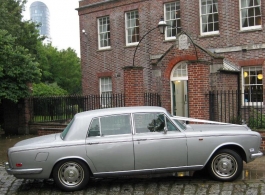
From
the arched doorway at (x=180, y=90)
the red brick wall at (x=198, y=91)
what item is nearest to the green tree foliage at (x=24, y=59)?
the arched doorway at (x=180, y=90)

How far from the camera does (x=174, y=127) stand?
7.38 m

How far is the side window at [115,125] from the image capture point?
24.0 feet

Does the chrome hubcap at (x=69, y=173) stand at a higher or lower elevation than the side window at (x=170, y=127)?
lower

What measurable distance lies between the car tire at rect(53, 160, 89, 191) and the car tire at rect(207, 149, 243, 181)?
2.50 metres

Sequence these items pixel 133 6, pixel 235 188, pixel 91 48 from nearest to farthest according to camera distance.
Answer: pixel 235 188 → pixel 133 6 → pixel 91 48

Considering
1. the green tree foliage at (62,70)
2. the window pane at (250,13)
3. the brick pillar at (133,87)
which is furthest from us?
the green tree foliage at (62,70)

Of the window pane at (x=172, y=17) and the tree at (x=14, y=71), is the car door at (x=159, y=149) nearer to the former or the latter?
the tree at (x=14, y=71)

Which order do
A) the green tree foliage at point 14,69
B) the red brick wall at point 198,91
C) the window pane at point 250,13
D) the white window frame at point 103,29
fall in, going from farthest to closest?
the white window frame at point 103,29, the window pane at point 250,13, the green tree foliage at point 14,69, the red brick wall at point 198,91

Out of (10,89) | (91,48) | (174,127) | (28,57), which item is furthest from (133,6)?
(174,127)

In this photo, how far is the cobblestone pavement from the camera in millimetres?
6895

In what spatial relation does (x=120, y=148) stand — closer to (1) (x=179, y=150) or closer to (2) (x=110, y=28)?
(1) (x=179, y=150)

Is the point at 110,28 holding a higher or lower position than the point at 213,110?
higher

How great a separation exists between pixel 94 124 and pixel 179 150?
1761 millimetres

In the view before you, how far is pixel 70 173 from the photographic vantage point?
7105 millimetres
